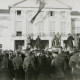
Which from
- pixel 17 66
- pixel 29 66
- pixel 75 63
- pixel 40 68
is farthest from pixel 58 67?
pixel 17 66

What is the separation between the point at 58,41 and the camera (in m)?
13.0

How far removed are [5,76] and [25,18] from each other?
14953mm

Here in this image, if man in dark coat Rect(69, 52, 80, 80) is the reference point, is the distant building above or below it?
above

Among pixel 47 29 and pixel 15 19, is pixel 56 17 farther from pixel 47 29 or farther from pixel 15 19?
Result: pixel 15 19

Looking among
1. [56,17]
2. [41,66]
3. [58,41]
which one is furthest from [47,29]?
[41,66]

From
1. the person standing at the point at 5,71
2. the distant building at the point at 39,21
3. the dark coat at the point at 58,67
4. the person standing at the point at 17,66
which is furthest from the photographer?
the distant building at the point at 39,21

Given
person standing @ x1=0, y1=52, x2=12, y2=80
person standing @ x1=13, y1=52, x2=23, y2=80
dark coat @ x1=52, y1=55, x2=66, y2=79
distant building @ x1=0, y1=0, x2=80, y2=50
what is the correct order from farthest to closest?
distant building @ x1=0, y1=0, x2=80, y2=50
person standing @ x1=13, y1=52, x2=23, y2=80
person standing @ x1=0, y1=52, x2=12, y2=80
dark coat @ x1=52, y1=55, x2=66, y2=79

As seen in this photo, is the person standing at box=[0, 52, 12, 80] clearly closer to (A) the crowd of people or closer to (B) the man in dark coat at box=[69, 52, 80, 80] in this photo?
(A) the crowd of people

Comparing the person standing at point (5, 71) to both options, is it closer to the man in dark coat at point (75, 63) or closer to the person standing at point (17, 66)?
the person standing at point (17, 66)

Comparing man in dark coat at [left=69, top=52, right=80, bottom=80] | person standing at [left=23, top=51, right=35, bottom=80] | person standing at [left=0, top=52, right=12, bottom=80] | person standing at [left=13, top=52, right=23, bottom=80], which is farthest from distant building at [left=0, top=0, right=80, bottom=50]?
man in dark coat at [left=69, top=52, right=80, bottom=80]

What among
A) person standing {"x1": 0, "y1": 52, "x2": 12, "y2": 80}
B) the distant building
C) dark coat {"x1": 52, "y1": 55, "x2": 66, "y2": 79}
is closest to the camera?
dark coat {"x1": 52, "y1": 55, "x2": 66, "y2": 79}

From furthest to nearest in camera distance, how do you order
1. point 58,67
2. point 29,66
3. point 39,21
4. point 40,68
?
point 39,21, point 40,68, point 29,66, point 58,67

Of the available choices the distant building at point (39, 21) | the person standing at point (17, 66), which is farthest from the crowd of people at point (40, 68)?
the distant building at point (39, 21)

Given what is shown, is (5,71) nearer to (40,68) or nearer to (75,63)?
(40,68)
